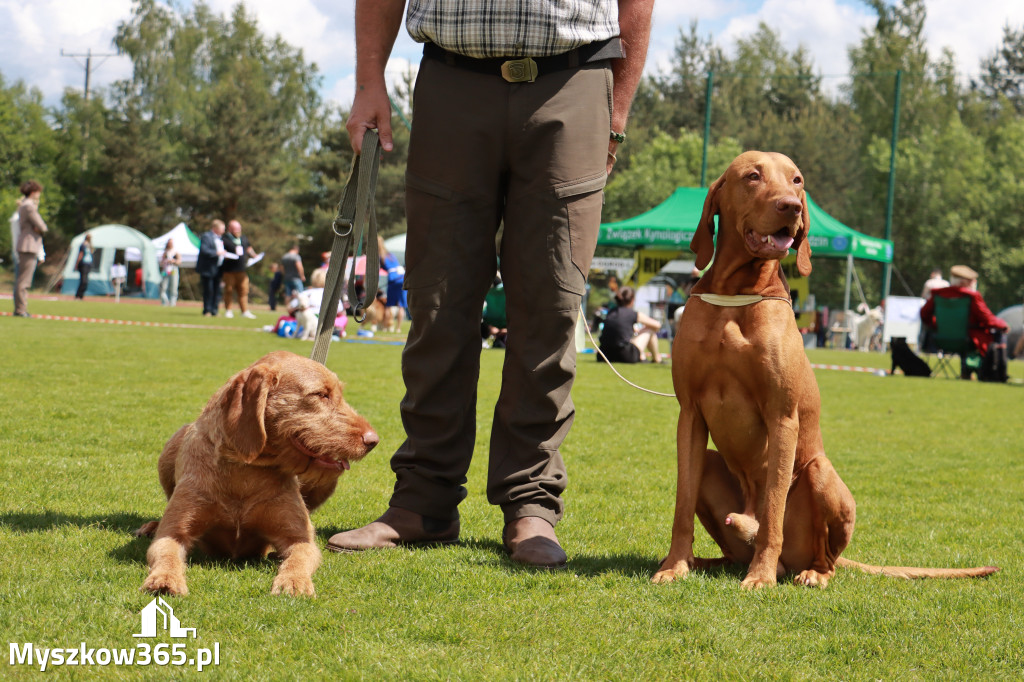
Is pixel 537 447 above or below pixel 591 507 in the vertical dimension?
above

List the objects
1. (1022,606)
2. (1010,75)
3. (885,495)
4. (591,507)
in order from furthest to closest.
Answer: (1010,75) → (885,495) → (591,507) → (1022,606)

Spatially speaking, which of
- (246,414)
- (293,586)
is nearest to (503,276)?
(246,414)

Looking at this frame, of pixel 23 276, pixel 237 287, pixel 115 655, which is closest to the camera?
pixel 115 655

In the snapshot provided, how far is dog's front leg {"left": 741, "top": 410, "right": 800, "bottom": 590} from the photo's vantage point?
2.97 m

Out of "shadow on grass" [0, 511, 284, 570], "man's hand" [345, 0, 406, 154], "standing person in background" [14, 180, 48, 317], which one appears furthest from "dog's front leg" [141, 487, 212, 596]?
"standing person in background" [14, 180, 48, 317]

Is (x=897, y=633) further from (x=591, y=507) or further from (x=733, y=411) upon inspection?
(x=591, y=507)

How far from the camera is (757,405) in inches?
120

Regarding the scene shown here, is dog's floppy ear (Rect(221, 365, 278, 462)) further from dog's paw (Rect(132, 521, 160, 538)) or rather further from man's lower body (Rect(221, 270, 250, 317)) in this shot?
man's lower body (Rect(221, 270, 250, 317))

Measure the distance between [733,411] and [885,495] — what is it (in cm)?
258

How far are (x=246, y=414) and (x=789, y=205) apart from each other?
5.97ft

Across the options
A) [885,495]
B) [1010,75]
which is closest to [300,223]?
[1010,75]

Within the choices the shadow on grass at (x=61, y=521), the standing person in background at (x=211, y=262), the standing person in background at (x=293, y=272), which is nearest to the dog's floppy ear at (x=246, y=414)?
the shadow on grass at (x=61, y=521)

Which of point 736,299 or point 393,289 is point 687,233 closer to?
point 393,289

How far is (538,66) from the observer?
3238 mm
